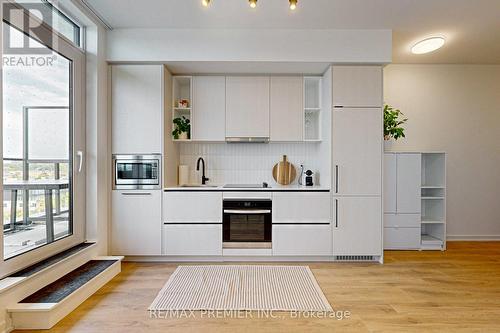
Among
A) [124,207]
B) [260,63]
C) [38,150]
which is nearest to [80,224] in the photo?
[124,207]

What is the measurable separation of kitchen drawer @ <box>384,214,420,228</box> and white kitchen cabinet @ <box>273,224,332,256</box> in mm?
1042

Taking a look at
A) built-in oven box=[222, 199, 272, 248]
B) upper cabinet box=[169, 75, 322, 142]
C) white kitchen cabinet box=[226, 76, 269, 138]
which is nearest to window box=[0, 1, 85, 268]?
upper cabinet box=[169, 75, 322, 142]

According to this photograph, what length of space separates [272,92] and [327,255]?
2.07m

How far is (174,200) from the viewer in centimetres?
371

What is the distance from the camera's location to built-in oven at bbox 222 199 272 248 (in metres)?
3.73

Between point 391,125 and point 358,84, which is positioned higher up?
point 358,84

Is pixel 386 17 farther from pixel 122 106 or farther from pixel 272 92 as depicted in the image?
pixel 122 106

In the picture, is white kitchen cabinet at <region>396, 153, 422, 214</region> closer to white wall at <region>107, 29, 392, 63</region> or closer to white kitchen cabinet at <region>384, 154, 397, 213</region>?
white kitchen cabinet at <region>384, 154, 397, 213</region>

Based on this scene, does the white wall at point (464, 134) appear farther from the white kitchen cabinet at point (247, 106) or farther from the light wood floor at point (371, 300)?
the white kitchen cabinet at point (247, 106)

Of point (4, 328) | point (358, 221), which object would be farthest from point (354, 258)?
point (4, 328)

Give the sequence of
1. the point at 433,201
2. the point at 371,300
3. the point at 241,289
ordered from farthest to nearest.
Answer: the point at 433,201 → the point at 241,289 → the point at 371,300

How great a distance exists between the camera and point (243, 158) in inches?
172

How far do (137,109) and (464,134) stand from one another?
465 cm

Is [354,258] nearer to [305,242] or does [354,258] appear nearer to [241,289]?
[305,242]
